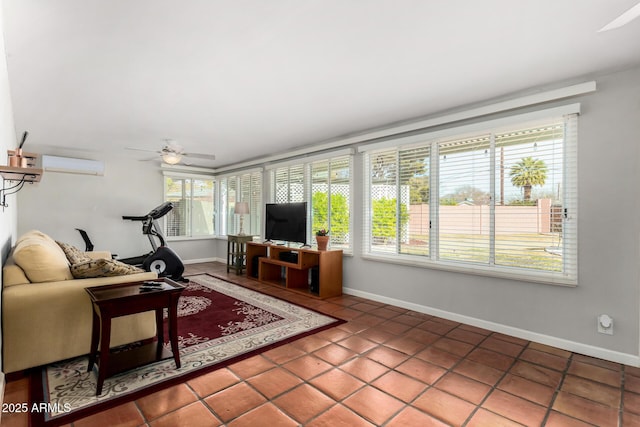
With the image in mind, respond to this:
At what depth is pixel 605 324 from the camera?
102 inches

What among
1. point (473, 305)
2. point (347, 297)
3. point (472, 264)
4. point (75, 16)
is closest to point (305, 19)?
point (75, 16)

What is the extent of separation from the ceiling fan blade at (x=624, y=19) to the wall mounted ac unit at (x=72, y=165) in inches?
290

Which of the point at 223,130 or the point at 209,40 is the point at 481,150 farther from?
the point at 223,130

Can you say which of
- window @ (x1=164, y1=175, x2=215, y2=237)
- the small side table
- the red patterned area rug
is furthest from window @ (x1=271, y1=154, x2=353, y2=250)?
window @ (x1=164, y1=175, x2=215, y2=237)

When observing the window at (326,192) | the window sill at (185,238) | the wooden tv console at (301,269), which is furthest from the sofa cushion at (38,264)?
the window sill at (185,238)

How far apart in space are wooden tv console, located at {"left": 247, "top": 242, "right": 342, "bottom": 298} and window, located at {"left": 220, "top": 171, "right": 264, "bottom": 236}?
1015 mm

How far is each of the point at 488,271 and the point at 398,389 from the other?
1.72 metres

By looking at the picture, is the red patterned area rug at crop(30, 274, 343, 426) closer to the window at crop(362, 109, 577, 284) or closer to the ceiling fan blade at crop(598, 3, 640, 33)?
the window at crop(362, 109, 577, 284)

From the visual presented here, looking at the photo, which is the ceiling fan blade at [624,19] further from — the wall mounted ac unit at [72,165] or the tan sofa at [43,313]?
the wall mounted ac unit at [72,165]

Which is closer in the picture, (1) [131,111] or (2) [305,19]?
(2) [305,19]

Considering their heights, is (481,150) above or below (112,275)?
above

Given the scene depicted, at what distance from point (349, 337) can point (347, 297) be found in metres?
1.43

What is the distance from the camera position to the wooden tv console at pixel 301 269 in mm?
4395

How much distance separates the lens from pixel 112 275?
105 inches
